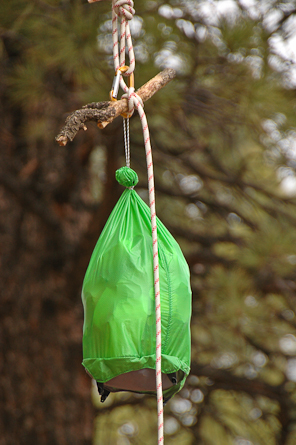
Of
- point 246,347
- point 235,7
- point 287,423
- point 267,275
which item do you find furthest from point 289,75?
point 287,423

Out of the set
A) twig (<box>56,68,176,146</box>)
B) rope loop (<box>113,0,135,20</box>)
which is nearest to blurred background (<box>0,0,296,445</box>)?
rope loop (<box>113,0,135,20</box>)

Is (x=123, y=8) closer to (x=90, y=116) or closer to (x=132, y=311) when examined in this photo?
(x=90, y=116)

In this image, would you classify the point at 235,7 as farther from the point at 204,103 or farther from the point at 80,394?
the point at 80,394

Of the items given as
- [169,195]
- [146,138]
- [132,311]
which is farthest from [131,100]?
[169,195]

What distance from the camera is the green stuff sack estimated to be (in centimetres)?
72

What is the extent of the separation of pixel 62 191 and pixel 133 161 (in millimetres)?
333

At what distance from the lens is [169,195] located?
207 centimetres

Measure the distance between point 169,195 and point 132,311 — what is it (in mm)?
1374

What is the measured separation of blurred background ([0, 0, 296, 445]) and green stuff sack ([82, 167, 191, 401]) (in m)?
0.84

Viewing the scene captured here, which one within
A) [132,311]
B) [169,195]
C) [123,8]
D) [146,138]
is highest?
[169,195]

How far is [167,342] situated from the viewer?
73cm

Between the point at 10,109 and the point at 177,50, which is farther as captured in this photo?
the point at 10,109

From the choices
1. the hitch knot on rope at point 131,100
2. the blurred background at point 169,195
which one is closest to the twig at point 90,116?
the hitch knot on rope at point 131,100

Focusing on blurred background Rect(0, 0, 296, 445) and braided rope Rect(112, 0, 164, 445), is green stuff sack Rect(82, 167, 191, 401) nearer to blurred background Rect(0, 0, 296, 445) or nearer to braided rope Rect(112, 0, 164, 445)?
braided rope Rect(112, 0, 164, 445)
